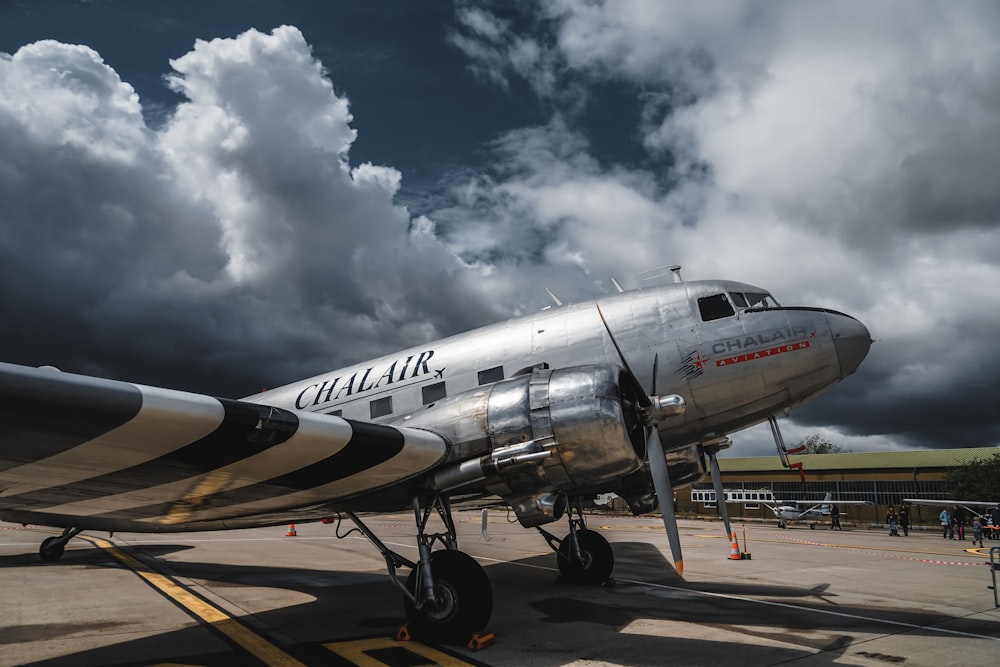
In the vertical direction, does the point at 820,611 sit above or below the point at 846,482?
above

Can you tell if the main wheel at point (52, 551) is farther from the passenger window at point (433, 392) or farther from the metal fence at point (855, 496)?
the metal fence at point (855, 496)

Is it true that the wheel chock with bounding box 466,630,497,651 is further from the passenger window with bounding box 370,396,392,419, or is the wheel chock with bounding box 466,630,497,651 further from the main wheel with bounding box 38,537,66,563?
the main wheel with bounding box 38,537,66,563

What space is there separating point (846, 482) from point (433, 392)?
57773 millimetres

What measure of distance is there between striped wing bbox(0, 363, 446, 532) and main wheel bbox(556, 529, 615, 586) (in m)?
4.81

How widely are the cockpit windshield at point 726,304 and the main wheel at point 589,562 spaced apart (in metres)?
5.07

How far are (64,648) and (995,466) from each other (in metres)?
59.9

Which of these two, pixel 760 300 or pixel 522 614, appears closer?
pixel 522 614

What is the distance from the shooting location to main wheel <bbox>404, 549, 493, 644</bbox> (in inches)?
263

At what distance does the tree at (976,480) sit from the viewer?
149 ft

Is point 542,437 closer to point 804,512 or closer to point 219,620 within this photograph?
point 219,620

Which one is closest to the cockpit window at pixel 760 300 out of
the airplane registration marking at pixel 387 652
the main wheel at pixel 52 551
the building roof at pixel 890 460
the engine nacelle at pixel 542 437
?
the engine nacelle at pixel 542 437

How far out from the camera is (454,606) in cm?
673

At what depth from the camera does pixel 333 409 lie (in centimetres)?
1027

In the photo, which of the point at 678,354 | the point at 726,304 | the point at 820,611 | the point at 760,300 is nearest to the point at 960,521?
the point at 820,611
